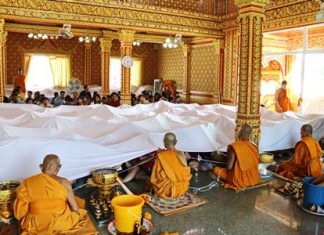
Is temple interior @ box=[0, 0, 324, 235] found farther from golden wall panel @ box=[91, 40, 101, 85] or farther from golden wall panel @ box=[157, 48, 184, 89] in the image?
golden wall panel @ box=[91, 40, 101, 85]

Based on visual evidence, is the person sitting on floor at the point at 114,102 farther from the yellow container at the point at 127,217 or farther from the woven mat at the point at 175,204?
the yellow container at the point at 127,217

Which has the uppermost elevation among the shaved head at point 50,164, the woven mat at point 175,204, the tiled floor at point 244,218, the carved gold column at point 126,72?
the carved gold column at point 126,72

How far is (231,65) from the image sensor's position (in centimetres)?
1438

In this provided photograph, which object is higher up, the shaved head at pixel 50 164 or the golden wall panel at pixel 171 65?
the golden wall panel at pixel 171 65

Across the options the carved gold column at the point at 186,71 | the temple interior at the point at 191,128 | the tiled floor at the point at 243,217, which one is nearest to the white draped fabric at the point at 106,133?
the temple interior at the point at 191,128

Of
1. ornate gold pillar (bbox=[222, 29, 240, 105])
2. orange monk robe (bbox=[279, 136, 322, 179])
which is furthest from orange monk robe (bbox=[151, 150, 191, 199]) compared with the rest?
ornate gold pillar (bbox=[222, 29, 240, 105])

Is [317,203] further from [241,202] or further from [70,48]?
[70,48]

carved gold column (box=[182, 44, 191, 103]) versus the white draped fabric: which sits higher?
carved gold column (box=[182, 44, 191, 103])

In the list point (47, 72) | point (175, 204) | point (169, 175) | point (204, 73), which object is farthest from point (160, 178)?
point (47, 72)

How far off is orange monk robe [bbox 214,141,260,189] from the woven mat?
87 cm

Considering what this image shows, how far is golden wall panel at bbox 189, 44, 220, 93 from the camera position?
15.7 metres

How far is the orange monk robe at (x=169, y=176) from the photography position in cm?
515

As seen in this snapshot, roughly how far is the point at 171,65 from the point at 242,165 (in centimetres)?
1501

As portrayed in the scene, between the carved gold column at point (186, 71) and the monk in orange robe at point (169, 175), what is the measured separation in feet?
42.3
